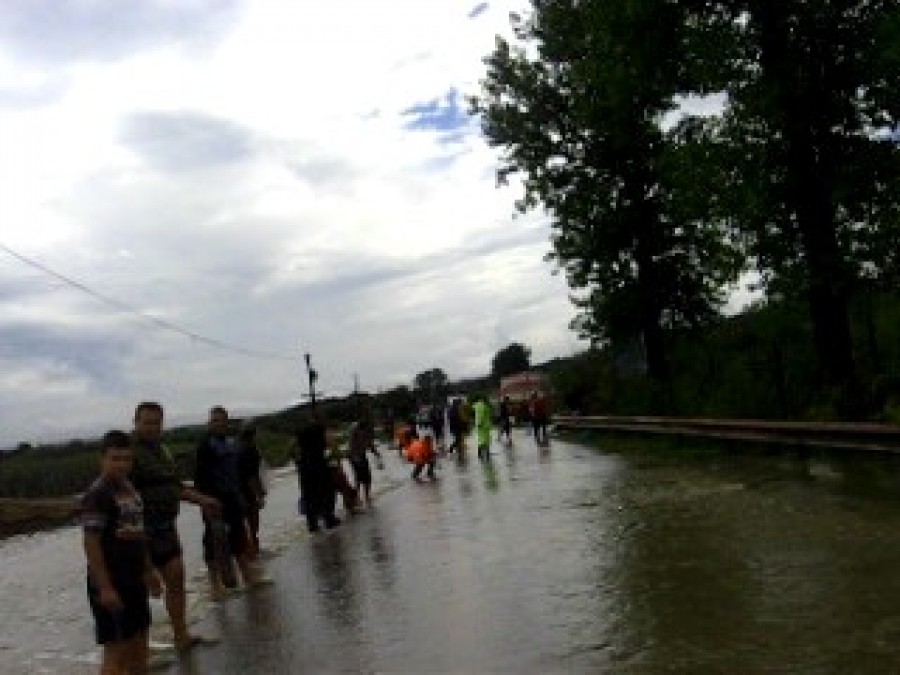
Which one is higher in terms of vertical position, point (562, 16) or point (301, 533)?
point (562, 16)

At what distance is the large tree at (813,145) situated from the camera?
21.2m

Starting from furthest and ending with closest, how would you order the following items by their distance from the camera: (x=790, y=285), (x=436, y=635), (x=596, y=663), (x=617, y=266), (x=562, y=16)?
(x=617, y=266) → (x=562, y=16) → (x=790, y=285) → (x=436, y=635) → (x=596, y=663)

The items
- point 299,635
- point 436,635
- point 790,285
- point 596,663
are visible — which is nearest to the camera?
point 596,663

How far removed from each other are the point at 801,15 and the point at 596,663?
52.4 feet

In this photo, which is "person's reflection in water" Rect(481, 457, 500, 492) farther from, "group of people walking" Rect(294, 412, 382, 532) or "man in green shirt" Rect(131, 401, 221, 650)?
"man in green shirt" Rect(131, 401, 221, 650)

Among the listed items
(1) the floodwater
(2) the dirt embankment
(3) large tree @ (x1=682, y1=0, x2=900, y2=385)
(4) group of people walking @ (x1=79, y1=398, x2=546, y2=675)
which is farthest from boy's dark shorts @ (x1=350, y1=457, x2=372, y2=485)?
(2) the dirt embankment

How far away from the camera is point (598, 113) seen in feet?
104

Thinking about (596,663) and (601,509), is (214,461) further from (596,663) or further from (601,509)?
(596,663)

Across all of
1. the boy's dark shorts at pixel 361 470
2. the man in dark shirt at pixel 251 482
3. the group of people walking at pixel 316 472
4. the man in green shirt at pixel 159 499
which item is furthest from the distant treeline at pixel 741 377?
the man in green shirt at pixel 159 499

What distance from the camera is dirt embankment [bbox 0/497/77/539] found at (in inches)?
1566

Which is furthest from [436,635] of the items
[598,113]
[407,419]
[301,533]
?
[407,419]

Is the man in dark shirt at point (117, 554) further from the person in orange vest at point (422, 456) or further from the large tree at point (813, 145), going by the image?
the person in orange vest at point (422, 456)

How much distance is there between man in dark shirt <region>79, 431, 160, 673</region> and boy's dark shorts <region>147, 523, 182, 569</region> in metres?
1.88

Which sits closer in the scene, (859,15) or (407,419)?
(859,15)
